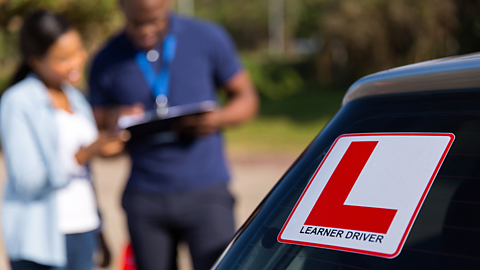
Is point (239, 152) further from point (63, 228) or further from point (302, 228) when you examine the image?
point (302, 228)

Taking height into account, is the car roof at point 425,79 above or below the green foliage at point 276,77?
above

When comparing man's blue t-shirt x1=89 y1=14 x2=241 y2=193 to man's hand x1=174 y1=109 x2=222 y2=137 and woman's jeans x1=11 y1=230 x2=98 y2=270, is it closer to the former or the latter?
man's hand x1=174 y1=109 x2=222 y2=137

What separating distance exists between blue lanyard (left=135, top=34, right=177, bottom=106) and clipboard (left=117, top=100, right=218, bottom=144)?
92 mm

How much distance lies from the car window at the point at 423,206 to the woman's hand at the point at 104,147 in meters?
1.05

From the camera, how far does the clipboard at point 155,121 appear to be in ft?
7.39

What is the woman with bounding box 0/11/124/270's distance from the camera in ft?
7.11

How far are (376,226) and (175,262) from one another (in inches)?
63.4

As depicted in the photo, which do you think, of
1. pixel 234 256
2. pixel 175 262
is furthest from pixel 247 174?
pixel 234 256

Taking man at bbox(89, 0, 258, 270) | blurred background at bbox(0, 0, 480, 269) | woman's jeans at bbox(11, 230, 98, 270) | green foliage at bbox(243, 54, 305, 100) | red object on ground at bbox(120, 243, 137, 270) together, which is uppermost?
man at bbox(89, 0, 258, 270)

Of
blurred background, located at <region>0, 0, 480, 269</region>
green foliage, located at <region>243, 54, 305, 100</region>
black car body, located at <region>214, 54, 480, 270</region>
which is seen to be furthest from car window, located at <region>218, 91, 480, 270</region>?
green foliage, located at <region>243, 54, 305, 100</region>

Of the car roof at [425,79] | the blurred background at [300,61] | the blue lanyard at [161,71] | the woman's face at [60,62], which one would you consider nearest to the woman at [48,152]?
the woman's face at [60,62]

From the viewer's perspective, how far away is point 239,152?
11.8 metres

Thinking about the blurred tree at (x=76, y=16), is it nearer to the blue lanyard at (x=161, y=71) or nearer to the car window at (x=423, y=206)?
the blue lanyard at (x=161, y=71)

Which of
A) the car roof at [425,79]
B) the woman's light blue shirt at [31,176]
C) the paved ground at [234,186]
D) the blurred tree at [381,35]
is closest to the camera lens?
the car roof at [425,79]
